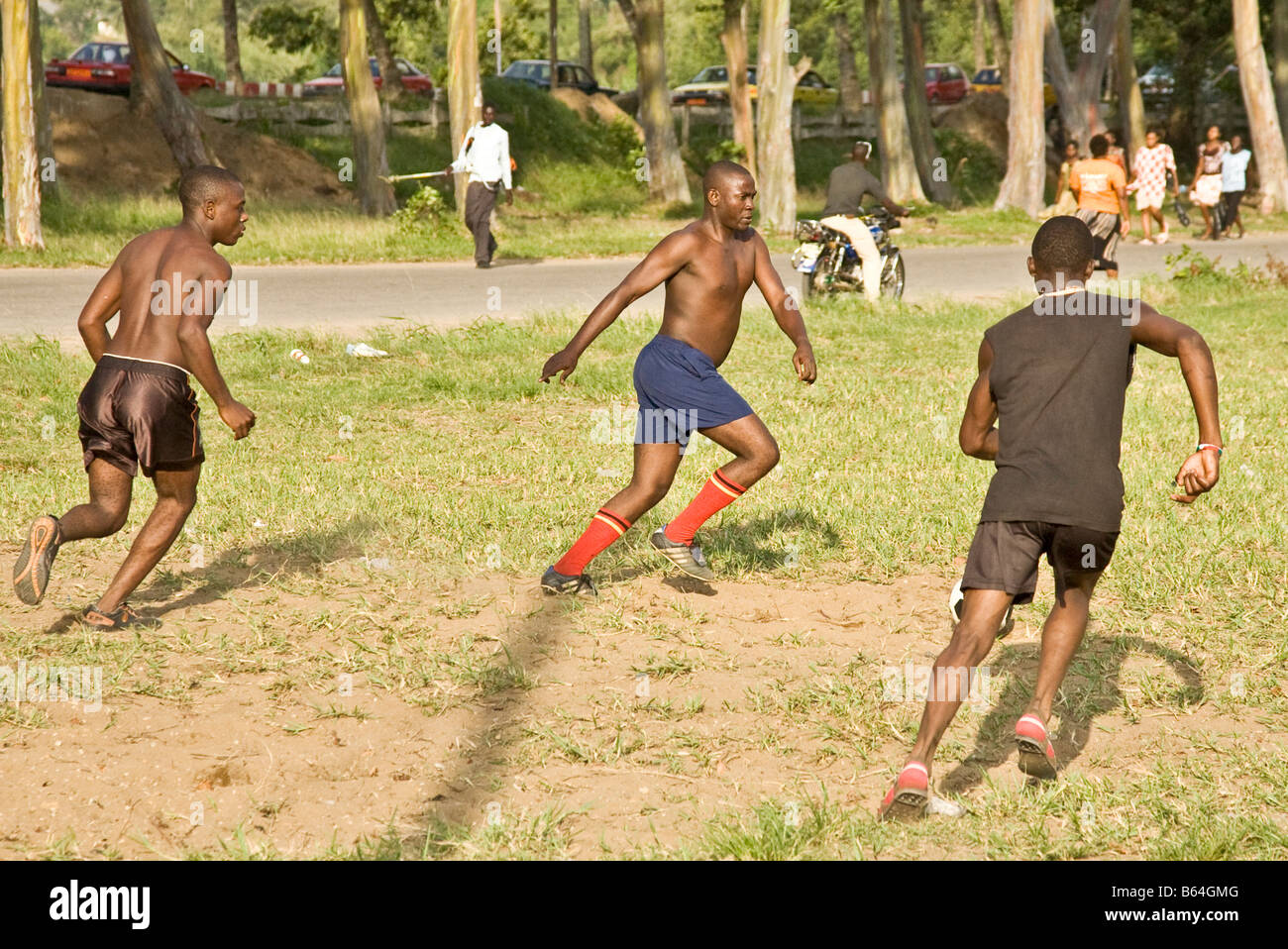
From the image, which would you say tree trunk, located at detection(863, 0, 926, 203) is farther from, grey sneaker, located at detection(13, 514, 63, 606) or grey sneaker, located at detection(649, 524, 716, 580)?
grey sneaker, located at detection(13, 514, 63, 606)

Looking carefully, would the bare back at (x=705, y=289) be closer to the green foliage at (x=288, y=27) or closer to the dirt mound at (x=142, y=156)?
the dirt mound at (x=142, y=156)

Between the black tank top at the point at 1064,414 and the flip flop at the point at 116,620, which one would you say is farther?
the flip flop at the point at 116,620

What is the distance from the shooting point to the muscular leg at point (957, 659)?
4219 mm

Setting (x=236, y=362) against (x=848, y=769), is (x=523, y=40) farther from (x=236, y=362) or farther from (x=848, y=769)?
(x=848, y=769)

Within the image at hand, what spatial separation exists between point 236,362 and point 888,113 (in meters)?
21.7

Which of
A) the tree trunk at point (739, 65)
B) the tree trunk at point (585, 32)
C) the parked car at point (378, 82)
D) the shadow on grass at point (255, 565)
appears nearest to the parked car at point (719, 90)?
the tree trunk at point (585, 32)

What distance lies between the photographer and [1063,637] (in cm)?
455

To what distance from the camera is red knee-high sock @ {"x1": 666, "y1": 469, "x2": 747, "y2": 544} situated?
638cm

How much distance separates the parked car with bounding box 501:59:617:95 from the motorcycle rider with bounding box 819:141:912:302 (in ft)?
89.2

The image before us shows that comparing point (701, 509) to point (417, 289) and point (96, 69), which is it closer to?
point (417, 289)

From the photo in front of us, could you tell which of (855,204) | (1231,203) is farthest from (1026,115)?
(855,204)

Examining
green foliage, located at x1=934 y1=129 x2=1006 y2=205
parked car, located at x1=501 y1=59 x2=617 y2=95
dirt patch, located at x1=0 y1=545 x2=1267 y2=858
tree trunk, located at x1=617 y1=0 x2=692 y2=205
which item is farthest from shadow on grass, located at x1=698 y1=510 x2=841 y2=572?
parked car, located at x1=501 y1=59 x2=617 y2=95

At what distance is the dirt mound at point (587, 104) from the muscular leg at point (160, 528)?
1314 inches
